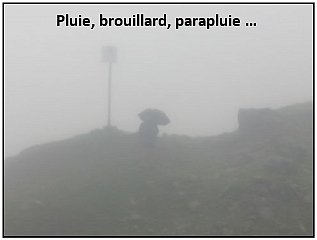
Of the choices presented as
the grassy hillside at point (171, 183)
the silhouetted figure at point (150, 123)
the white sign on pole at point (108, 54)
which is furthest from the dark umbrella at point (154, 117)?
the white sign on pole at point (108, 54)

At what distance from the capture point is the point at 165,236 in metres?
29.6

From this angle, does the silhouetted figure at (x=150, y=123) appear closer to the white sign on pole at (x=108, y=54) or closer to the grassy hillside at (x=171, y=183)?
the grassy hillside at (x=171, y=183)

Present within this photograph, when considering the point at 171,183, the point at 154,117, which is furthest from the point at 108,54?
the point at 171,183

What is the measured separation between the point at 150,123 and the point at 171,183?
32.7ft

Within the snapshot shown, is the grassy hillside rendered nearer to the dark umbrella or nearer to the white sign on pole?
the dark umbrella

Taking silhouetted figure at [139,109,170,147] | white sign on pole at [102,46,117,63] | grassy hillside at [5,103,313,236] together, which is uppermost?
white sign on pole at [102,46,117,63]

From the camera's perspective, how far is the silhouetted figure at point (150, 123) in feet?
151

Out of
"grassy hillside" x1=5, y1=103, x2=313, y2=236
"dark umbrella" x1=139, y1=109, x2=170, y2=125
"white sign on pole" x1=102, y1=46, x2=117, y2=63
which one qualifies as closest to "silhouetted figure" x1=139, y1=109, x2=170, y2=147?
"dark umbrella" x1=139, y1=109, x2=170, y2=125

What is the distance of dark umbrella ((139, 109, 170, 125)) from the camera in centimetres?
4653

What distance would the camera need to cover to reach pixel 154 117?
153 feet

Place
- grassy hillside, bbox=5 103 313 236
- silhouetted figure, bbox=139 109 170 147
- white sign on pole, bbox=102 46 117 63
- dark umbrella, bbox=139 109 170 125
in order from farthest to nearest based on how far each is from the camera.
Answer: white sign on pole, bbox=102 46 117 63 < dark umbrella, bbox=139 109 170 125 < silhouetted figure, bbox=139 109 170 147 < grassy hillside, bbox=5 103 313 236

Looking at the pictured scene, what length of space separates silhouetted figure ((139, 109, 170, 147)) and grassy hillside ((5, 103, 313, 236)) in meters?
0.89

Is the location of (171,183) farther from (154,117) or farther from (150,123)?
(154,117)

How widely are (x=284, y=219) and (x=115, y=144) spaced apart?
21.1 m
